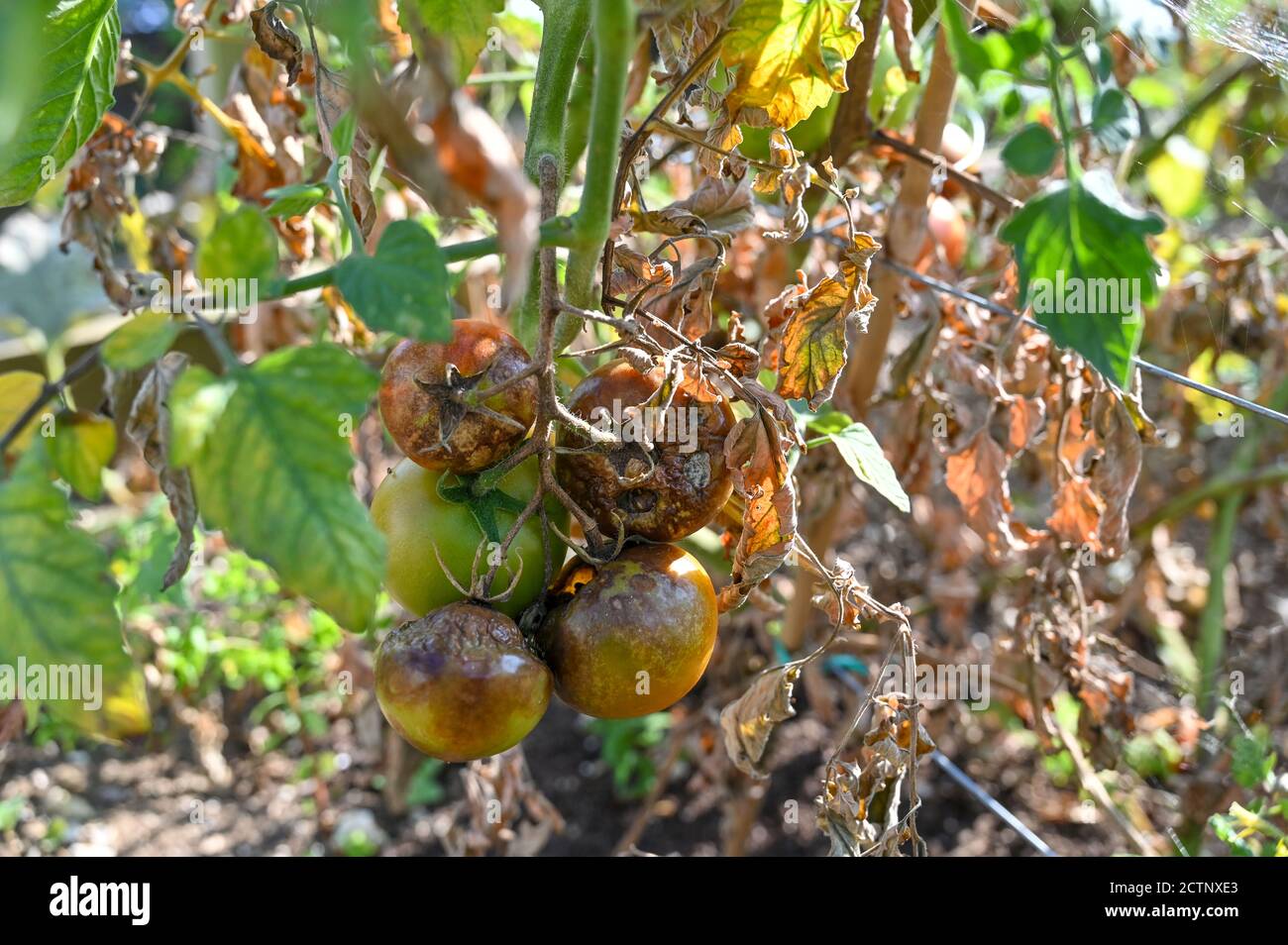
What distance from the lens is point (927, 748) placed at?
77cm

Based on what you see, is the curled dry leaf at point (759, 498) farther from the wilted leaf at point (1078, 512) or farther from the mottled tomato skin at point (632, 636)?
the wilted leaf at point (1078, 512)

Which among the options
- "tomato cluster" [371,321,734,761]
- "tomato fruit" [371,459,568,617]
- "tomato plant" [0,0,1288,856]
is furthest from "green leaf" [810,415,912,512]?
"tomato fruit" [371,459,568,617]

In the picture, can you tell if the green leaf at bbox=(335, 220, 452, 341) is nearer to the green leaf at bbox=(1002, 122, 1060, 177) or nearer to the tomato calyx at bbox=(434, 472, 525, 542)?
the tomato calyx at bbox=(434, 472, 525, 542)

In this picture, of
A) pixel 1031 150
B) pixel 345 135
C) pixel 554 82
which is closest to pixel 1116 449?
pixel 1031 150

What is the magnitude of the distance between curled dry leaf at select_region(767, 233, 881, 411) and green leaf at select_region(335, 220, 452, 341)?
290mm

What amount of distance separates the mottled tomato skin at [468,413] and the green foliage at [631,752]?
1158mm

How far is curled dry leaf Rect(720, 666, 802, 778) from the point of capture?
747 mm

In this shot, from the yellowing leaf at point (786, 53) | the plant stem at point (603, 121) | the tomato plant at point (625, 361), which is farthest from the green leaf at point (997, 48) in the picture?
the plant stem at point (603, 121)

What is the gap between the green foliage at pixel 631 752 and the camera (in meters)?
1.68

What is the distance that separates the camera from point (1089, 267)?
66 cm

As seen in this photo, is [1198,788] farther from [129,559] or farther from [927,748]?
[129,559]
